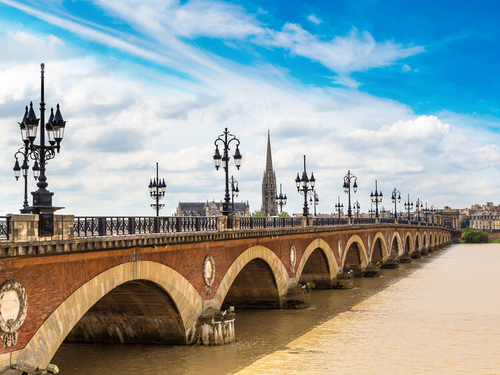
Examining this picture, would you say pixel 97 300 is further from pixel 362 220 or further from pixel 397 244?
pixel 397 244

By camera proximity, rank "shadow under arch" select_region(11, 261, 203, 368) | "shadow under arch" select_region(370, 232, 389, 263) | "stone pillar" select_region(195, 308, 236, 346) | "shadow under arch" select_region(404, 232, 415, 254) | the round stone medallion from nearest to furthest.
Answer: the round stone medallion
"shadow under arch" select_region(11, 261, 203, 368)
"stone pillar" select_region(195, 308, 236, 346)
"shadow under arch" select_region(370, 232, 389, 263)
"shadow under arch" select_region(404, 232, 415, 254)

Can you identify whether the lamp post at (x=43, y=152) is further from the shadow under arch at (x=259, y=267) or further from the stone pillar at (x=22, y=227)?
the shadow under arch at (x=259, y=267)

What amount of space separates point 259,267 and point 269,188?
445 feet

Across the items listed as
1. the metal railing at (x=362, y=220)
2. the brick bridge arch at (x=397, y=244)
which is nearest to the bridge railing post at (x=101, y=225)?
the metal railing at (x=362, y=220)


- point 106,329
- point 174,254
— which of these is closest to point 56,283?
point 174,254

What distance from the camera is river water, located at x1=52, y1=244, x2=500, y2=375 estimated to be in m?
18.3

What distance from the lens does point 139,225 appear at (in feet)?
56.4

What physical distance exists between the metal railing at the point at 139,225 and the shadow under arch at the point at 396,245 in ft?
163

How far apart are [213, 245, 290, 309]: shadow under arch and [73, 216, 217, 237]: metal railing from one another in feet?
7.81

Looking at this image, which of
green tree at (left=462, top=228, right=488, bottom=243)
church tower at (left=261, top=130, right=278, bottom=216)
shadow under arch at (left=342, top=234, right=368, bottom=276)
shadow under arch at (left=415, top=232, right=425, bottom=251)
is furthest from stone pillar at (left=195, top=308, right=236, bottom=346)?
church tower at (left=261, top=130, right=278, bottom=216)

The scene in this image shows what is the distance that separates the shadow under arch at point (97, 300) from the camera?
41.2 ft

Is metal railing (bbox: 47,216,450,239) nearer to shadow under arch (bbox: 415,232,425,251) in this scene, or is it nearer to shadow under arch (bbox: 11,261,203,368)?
shadow under arch (bbox: 11,261,203,368)

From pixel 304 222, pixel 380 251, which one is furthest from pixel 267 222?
pixel 380 251

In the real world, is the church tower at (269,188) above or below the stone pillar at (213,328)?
above
